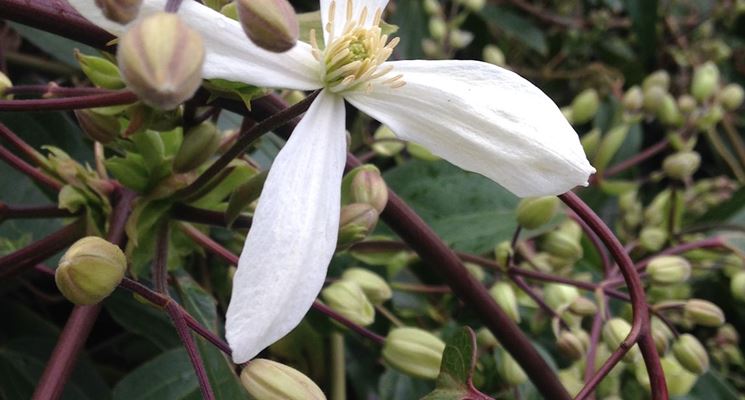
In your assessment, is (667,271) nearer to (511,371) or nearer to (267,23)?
A: (511,371)

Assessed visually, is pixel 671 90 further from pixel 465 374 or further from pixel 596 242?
pixel 465 374

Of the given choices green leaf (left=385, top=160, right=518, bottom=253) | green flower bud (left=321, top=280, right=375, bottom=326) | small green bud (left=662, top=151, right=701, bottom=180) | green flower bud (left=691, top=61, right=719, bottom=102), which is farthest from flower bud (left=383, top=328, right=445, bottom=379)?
green flower bud (left=691, top=61, right=719, bottom=102)

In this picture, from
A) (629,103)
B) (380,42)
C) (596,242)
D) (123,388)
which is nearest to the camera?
Answer: (380,42)

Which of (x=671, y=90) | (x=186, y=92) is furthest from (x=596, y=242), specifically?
(x=671, y=90)

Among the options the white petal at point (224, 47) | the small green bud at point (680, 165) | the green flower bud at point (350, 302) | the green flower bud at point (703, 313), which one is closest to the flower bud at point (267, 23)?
the white petal at point (224, 47)

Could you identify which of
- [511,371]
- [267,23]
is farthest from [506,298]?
[267,23]

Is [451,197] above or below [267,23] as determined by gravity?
below
